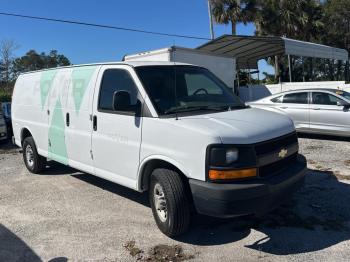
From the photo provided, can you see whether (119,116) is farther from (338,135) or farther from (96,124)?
(338,135)

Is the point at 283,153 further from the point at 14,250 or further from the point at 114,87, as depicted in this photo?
the point at 14,250

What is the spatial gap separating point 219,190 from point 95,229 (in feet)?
6.35

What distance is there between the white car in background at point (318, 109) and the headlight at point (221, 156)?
24.4 ft

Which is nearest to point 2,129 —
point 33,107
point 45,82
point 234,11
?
point 33,107

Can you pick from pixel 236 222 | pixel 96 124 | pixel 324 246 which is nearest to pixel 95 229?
pixel 96 124

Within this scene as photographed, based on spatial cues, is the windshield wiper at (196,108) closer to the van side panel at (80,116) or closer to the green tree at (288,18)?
the van side panel at (80,116)

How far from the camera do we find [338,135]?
10789 mm

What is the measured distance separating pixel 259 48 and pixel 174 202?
57.9 ft

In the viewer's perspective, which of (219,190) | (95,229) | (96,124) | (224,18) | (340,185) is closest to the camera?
(219,190)

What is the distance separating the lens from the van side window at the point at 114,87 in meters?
5.11

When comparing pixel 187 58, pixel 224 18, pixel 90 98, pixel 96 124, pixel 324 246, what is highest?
pixel 224 18

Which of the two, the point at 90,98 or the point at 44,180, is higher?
the point at 90,98

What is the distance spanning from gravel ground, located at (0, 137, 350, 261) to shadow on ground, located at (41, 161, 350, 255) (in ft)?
0.03

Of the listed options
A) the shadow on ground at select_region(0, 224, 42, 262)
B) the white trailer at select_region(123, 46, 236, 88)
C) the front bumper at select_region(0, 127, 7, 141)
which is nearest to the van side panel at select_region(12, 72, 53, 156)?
the shadow on ground at select_region(0, 224, 42, 262)
